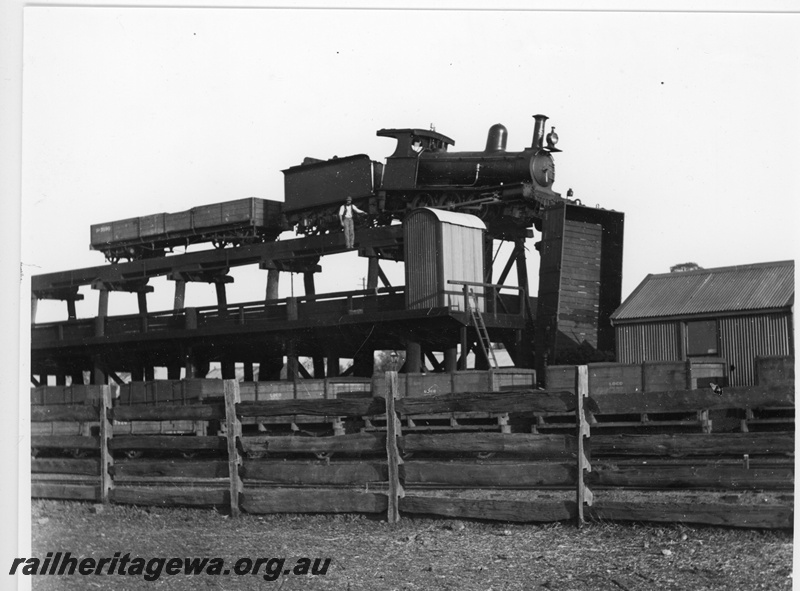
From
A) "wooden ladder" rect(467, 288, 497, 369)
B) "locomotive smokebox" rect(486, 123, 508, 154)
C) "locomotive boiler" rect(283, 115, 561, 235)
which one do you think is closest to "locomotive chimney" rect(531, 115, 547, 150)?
"locomotive boiler" rect(283, 115, 561, 235)

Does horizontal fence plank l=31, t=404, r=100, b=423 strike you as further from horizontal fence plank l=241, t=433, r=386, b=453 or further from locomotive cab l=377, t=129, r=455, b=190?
locomotive cab l=377, t=129, r=455, b=190

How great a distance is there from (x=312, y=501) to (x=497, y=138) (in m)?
18.2

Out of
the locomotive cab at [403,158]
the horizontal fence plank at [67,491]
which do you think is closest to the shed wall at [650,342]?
the locomotive cab at [403,158]

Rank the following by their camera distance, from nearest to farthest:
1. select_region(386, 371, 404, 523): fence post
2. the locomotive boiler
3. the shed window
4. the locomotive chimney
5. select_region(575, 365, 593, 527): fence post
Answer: select_region(575, 365, 593, 527): fence post
select_region(386, 371, 404, 523): fence post
the shed window
the locomotive boiler
the locomotive chimney

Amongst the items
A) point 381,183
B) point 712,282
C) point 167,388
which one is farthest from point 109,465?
point 712,282

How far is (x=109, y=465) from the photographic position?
52.5 feet

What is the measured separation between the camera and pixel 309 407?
14.5 metres

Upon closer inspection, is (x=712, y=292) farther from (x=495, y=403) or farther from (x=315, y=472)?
(x=315, y=472)

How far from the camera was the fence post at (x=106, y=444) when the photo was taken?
15953 millimetres

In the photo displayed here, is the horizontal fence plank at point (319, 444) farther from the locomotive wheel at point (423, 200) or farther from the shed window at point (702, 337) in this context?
the locomotive wheel at point (423, 200)

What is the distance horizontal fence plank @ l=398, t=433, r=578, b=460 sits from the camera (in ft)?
40.6

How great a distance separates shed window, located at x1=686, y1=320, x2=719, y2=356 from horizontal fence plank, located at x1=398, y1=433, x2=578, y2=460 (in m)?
13.7

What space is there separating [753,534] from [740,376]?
14.6 m

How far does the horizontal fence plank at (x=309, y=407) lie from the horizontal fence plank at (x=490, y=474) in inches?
47.5
